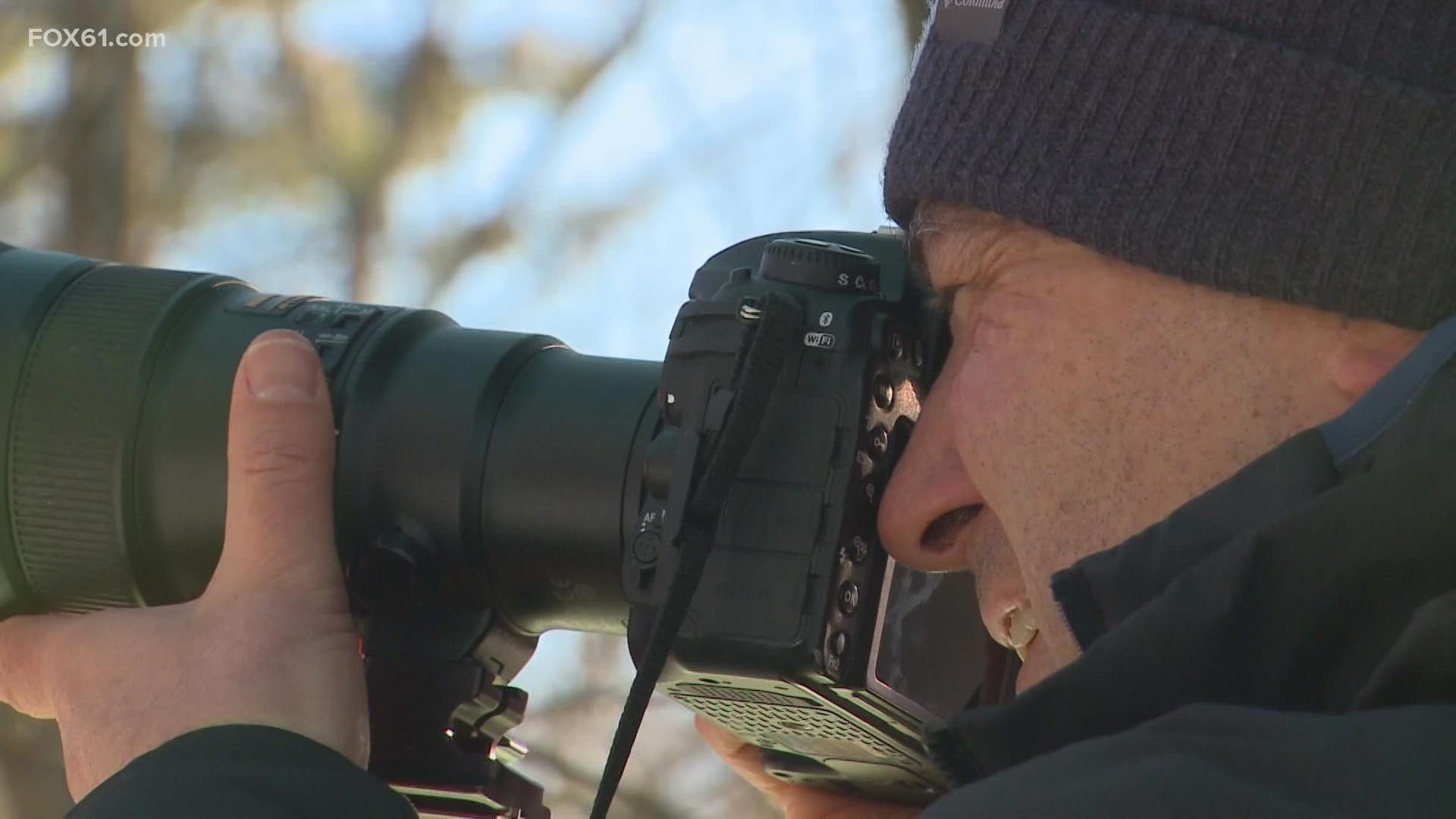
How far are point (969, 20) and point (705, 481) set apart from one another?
344 millimetres

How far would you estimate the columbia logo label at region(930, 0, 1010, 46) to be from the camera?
3.66ft

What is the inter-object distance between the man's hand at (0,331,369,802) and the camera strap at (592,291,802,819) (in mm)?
200

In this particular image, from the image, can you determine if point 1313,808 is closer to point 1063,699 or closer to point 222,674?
point 1063,699

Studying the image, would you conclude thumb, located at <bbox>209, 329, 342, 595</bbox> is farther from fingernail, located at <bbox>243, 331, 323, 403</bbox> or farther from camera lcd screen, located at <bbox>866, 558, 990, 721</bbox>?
camera lcd screen, located at <bbox>866, 558, 990, 721</bbox>

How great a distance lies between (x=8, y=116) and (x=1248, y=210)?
8.73 ft

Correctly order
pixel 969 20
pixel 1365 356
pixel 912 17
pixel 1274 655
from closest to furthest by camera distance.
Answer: pixel 1274 655 → pixel 1365 356 → pixel 969 20 → pixel 912 17

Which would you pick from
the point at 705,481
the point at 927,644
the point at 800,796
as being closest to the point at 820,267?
the point at 705,481

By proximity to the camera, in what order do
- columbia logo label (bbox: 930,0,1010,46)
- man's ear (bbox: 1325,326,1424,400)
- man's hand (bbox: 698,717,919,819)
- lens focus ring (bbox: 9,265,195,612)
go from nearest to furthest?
man's ear (bbox: 1325,326,1424,400) → columbia logo label (bbox: 930,0,1010,46) → lens focus ring (bbox: 9,265,195,612) → man's hand (bbox: 698,717,919,819)

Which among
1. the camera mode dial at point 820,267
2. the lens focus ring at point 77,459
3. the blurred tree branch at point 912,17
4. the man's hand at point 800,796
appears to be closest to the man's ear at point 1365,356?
the camera mode dial at point 820,267

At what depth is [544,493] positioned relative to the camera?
4.26ft

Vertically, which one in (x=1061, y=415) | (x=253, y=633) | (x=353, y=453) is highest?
(x=1061, y=415)

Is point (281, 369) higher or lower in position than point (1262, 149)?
lower

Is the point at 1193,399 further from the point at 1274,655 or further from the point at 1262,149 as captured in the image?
the point at 1274,655

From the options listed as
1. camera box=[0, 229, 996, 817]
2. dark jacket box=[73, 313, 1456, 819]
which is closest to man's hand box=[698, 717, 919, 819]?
camera box=[0, 229, 996, 817]
